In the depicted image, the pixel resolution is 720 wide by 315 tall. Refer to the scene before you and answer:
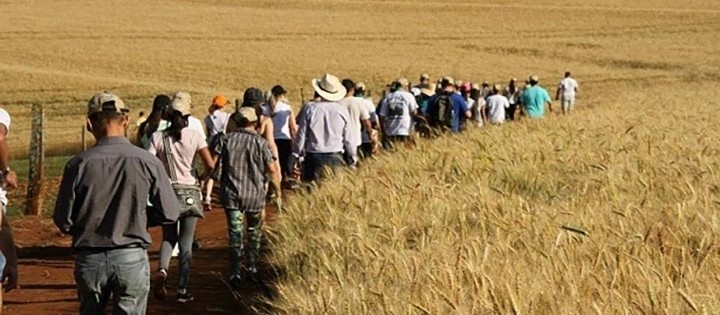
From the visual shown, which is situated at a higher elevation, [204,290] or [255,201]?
[255,201]

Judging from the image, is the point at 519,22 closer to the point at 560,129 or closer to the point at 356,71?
the point at 356,71

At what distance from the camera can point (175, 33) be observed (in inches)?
2366

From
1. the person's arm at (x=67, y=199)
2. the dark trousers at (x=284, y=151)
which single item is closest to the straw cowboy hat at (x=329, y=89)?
the dark trousers at (x=284, y=151)

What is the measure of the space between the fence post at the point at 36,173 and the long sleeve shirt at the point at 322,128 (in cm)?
609

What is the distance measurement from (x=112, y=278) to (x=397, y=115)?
10558 mm

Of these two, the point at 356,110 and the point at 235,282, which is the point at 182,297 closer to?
the point at 235,282

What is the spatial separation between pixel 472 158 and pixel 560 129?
3.78 m

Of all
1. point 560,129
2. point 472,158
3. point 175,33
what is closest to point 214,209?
point 560,129

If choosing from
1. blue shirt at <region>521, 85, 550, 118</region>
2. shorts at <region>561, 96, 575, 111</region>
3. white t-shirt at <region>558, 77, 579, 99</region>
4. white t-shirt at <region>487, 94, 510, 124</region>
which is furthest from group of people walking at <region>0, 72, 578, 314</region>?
white t-shirt at <region>558, 77, 579, 99</region>

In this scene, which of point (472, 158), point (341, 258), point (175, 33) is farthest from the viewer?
point (175, 33)

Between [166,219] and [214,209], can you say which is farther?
[214,209]

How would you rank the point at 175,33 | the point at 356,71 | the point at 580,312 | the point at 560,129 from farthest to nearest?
the point at 175,33 → the point at 356,71 → the point at 560,129 → the point at 580,312

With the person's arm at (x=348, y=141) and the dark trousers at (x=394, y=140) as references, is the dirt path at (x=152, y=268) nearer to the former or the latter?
the person's arm at (x=348, y=141)

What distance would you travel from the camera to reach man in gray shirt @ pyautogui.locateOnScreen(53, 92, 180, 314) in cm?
718
